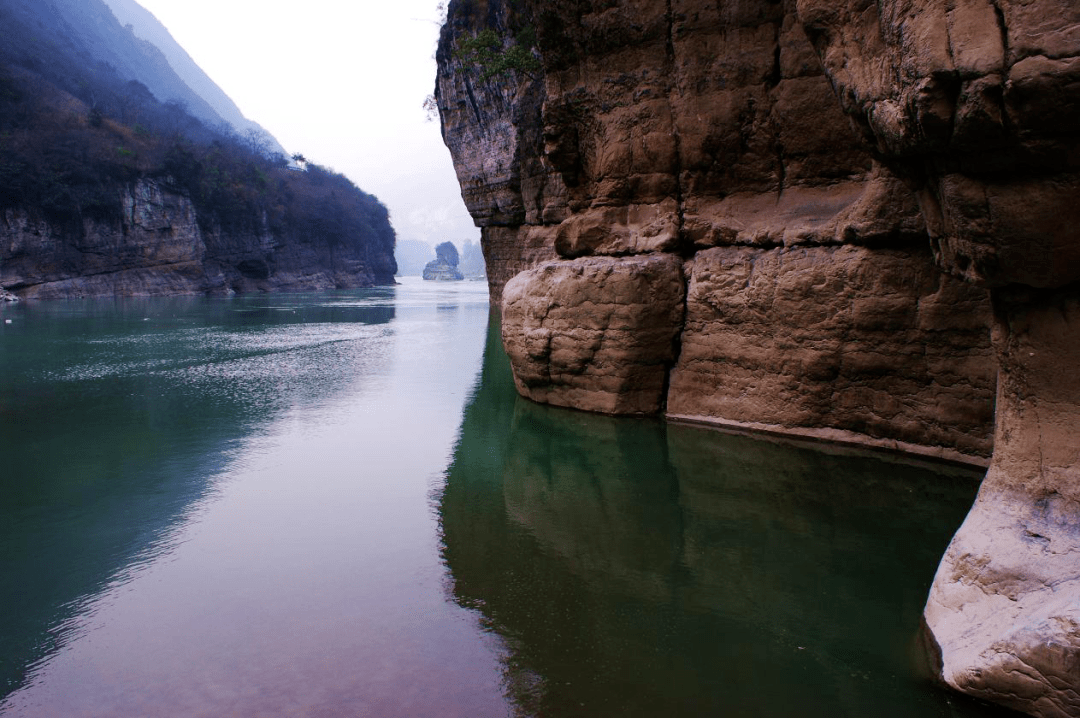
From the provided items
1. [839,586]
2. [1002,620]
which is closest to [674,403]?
[839,586]

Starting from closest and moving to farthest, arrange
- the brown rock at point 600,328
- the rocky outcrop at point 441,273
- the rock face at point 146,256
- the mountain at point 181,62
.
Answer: the brown rock at point 600,328
the rock face at point 146,256
the rocky outcrop at point 441,273
the mountain at point 181,62

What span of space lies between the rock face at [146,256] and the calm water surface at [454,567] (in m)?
37.2

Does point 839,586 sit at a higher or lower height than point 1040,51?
lower

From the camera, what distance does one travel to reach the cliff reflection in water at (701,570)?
3363 millimetres

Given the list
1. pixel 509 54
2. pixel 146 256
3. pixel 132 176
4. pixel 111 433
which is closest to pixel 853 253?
pixel 111 433

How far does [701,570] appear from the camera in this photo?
185 inches

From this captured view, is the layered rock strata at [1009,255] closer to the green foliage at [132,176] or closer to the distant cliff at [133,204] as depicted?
the distant cliff at [133,204]

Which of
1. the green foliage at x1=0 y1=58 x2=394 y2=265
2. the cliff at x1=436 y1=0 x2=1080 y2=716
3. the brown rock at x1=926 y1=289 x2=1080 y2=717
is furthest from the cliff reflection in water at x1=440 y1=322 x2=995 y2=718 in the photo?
the green foliage at x1=0 y1=58 x2=394 y2=265

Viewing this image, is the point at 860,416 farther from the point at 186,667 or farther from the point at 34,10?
the point at 34,10

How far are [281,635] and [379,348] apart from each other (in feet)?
46.4

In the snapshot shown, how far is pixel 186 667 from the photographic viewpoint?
142 inches

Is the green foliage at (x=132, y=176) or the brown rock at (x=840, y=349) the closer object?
the brown rock at (x=840, y=349)

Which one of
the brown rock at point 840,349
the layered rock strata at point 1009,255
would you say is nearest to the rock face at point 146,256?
the brown rock at point 840,349

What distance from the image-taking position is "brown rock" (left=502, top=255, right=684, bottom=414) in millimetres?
8305
